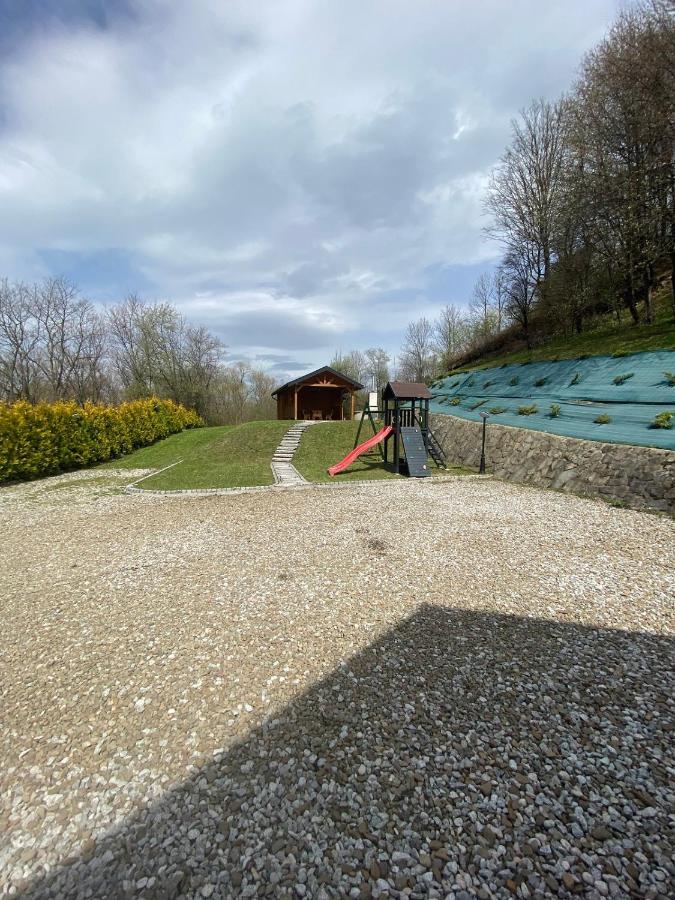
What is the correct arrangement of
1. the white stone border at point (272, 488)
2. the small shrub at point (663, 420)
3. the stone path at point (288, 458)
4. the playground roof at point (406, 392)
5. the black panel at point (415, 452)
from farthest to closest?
the playground roof at point (406, 392) < the black panel at point (415, 452) < the stone path at point (288, 458) < the white stone border at point (272, 488) < the small shrub at point (663, 420)

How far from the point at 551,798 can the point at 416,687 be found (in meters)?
0.88

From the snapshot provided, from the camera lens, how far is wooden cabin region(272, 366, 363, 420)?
20531 mm

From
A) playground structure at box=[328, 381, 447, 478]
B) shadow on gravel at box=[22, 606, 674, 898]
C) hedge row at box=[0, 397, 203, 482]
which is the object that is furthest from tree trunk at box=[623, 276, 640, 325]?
hedge row at box=[0, 397, 203, 482]

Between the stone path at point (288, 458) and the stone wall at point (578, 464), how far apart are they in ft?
17.9

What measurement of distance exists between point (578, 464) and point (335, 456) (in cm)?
756

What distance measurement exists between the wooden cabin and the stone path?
4.24m

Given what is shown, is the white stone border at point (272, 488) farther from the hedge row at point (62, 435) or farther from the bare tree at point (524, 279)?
the bare tree at point (524, 279)

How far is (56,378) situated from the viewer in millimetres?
25391

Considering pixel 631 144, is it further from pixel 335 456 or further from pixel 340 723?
pixel 340 723

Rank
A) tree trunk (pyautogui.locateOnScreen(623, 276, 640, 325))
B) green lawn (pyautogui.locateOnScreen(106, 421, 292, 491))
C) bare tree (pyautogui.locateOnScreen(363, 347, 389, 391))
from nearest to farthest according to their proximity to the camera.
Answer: green lawn (pyautogui.locateOnScreen(106, 421, 292, 491)) < tree trunk (pyautogui.locateOnScreen(623, 276, 640, 325)) < bare tree (pyautogui.locateOnScreen(363, 347, 389, 391))

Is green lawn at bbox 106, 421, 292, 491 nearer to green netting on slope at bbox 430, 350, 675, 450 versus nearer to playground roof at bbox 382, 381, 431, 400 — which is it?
playground roof at bbox 382, 381, 431, 400

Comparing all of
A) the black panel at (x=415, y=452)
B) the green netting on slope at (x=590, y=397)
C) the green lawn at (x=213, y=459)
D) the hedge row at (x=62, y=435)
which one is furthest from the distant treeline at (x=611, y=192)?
the hedge row at (x=62, y=435)

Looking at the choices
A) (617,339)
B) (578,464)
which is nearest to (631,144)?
(617,339)

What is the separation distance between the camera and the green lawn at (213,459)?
9422 millimetres
